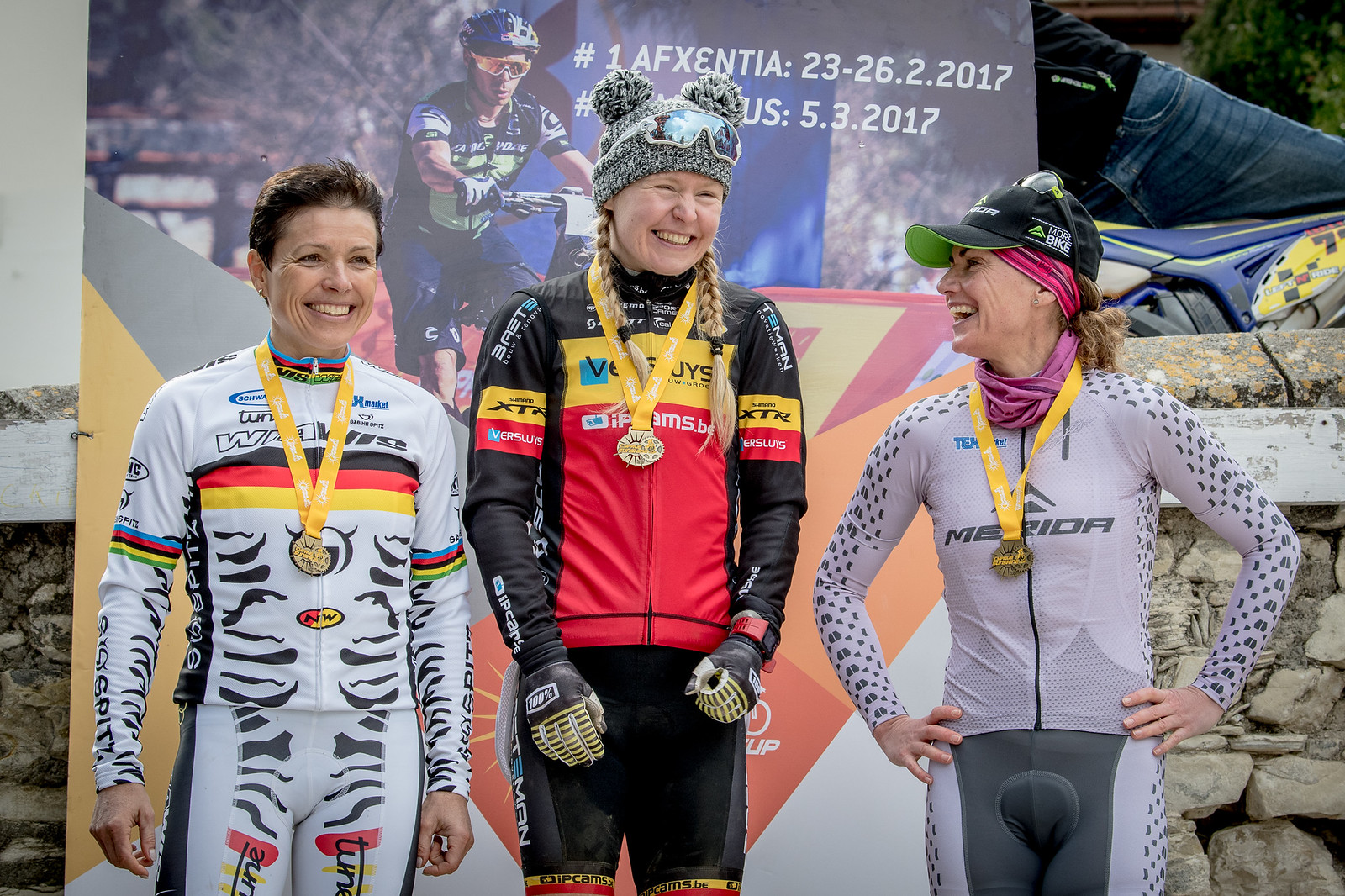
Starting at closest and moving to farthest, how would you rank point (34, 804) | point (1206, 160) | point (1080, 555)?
point (1080, 555), point (34, 804), point (1206, 160)

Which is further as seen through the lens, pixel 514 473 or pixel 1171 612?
pixel 1171 612

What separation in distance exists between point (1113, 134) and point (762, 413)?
160 inches

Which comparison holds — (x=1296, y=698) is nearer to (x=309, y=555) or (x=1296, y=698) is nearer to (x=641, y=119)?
(x=641, y=119)

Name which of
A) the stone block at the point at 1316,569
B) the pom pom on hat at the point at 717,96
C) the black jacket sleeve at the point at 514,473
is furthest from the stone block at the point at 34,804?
the stone block at the point at 1316,569

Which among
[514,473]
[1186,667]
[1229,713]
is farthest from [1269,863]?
[514,473]

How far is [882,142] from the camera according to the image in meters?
3.79

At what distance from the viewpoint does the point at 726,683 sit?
2119 millimetres

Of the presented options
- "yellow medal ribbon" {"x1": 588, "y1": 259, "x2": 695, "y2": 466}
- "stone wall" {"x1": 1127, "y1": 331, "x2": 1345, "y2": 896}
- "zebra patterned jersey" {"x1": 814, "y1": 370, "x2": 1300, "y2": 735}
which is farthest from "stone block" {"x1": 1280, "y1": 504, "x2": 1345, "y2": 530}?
"yellow medal ribbon" {"x1": 588, "y1": 259, "x2": 695, "y2": 466}

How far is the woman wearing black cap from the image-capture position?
2.15m

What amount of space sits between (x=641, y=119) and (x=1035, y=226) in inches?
35.5

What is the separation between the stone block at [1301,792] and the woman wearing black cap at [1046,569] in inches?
52.0

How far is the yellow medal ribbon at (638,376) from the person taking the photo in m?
2.28

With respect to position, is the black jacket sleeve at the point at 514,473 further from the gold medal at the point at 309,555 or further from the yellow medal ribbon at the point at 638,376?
the gold medal at the point at 309,555

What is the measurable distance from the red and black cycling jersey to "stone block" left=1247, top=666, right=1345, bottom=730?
194cm
